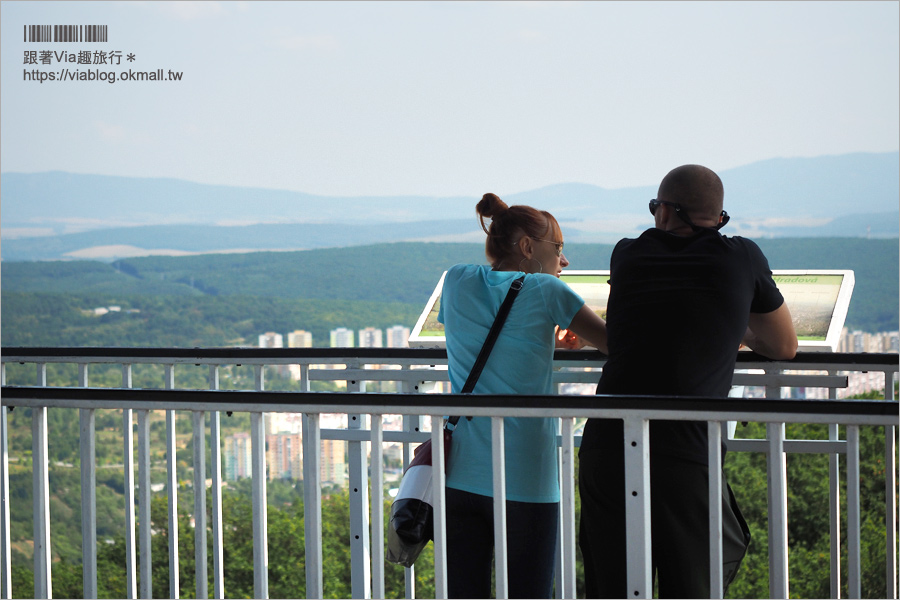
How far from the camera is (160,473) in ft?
94.7

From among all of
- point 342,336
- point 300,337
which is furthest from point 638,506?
point 300,337

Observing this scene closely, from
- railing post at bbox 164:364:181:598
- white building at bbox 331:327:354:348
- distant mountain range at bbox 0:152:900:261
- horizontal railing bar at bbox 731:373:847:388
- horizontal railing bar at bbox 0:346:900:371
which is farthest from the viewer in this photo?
distant mountain range at bbox 0:152:900:261

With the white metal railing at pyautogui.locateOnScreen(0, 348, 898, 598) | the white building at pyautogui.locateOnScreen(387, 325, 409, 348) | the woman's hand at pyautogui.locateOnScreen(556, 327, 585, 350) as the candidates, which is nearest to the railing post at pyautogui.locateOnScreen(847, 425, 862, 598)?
the white metal railing at pyautogui.locateOnScreen(0, 348, 898, 598)

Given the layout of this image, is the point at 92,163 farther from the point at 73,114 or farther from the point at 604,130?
the point at 604,130

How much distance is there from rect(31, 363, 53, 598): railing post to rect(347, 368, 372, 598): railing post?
885 mm

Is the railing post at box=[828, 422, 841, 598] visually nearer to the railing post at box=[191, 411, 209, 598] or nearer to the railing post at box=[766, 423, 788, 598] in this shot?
the railing post at box=[766, 423, 788, 598]

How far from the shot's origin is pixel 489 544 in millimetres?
2377

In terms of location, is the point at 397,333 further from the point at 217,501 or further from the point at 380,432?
the point at 380,432

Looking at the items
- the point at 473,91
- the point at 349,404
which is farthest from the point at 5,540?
the point at 473,91

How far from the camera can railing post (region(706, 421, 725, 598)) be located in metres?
1.95

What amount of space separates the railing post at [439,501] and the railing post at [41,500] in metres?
1.04

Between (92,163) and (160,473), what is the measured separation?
20.8m

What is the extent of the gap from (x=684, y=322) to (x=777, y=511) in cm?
47

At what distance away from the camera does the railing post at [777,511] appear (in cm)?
205
